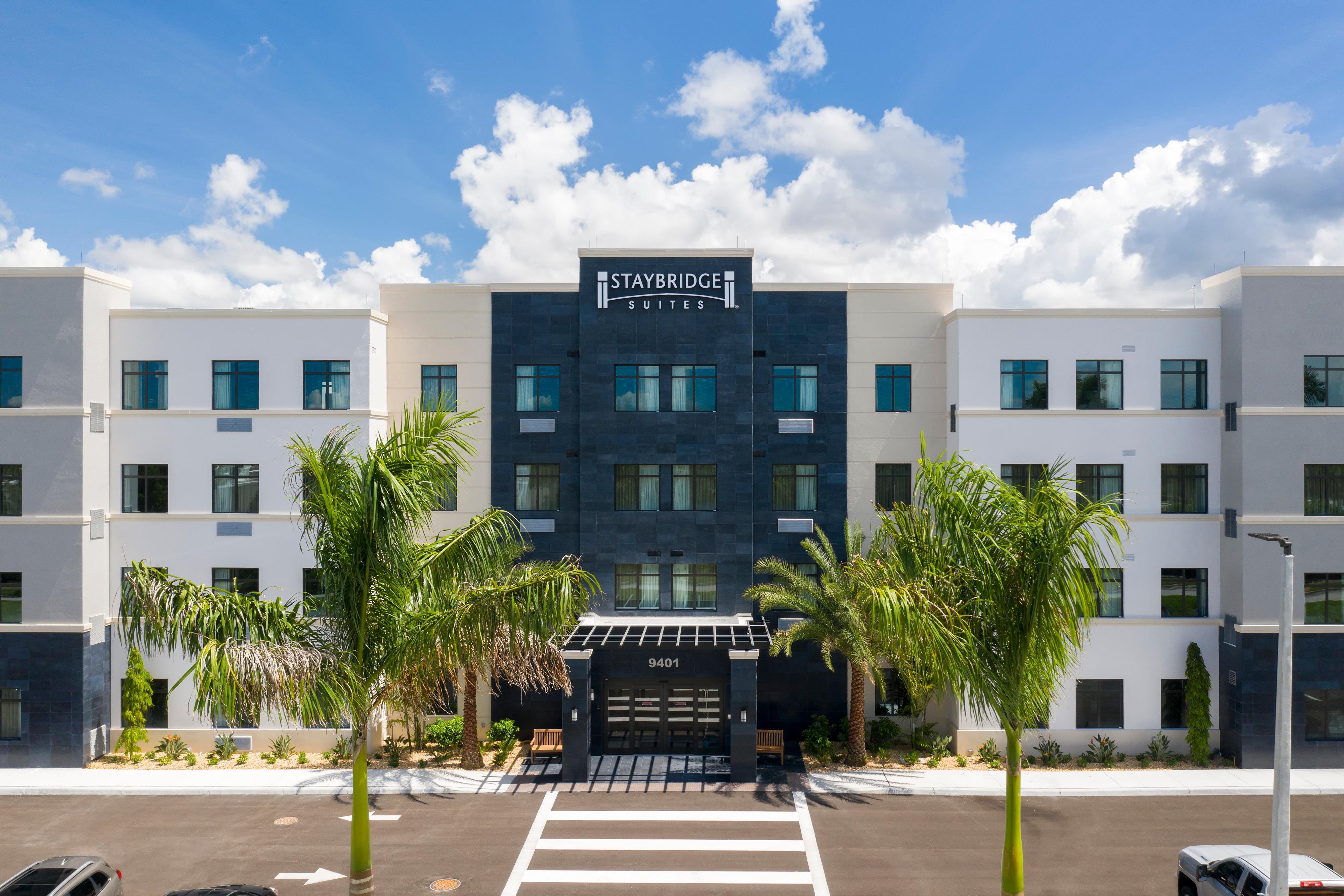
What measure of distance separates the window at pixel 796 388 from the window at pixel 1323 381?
15.1 meters

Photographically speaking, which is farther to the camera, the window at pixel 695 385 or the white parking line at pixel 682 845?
the window at pixel 695 385

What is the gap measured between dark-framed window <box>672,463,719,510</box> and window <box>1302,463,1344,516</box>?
60.9ft

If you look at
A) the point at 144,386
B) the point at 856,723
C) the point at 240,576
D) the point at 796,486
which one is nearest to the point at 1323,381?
the point at 796,486

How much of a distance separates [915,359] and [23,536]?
29589mm

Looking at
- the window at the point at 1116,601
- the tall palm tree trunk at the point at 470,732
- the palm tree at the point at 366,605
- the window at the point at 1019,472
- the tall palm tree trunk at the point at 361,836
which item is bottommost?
the tall palm tree trunk at the point at 470,732

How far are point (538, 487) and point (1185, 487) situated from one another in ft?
71.3

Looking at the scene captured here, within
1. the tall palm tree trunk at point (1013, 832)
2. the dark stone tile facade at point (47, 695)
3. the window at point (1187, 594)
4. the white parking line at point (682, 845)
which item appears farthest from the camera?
the window at point (1187, 594)

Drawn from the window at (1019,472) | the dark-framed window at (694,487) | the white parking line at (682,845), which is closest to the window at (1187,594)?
the window at (1019,472)

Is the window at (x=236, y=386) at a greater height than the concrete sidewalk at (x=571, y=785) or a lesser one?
greater

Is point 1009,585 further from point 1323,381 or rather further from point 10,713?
point 10,713

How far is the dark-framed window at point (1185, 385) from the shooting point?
87.0 ft

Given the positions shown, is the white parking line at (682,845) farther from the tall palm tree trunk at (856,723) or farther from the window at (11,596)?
the window at (11,596)

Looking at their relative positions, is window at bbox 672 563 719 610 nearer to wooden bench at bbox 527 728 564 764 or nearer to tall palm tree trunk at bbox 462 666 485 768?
wooden bench at bbox 527 728 564 764

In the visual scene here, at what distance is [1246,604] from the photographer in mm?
24938
